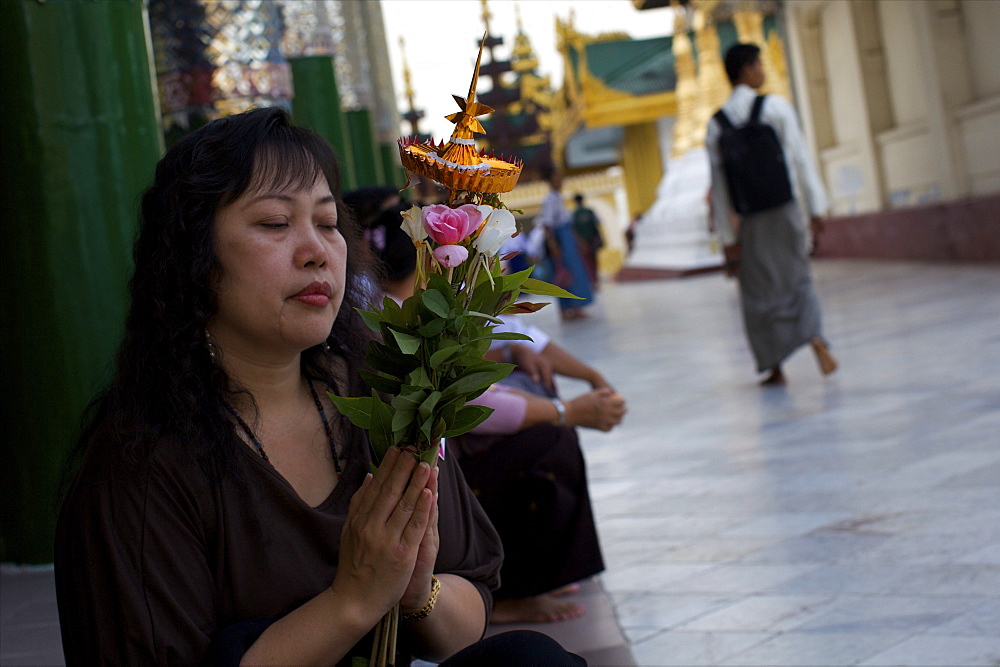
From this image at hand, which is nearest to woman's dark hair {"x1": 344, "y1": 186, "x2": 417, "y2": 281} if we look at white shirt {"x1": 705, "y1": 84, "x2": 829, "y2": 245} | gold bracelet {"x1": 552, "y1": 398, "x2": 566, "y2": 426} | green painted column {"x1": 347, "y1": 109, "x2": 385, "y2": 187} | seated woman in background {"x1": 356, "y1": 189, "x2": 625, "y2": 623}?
seated woman in background {"x1": 356, "y1": 189, "x2": 625, "y2": 623}

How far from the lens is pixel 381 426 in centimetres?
132

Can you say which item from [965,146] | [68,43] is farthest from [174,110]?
[965,146]

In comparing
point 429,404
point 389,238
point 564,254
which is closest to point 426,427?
point 429,404

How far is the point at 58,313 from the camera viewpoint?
3.02 m

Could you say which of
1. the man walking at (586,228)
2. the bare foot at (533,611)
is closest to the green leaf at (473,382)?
the bare foot at (533,611)

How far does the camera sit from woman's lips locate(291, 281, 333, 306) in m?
1.48

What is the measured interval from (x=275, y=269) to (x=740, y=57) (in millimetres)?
4765

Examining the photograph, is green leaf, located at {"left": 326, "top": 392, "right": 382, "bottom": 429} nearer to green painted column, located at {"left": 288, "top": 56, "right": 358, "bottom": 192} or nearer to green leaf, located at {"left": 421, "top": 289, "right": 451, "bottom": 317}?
green leaf, located at {"left": 421, "top": 289, "right": 451, "bottom": 317}

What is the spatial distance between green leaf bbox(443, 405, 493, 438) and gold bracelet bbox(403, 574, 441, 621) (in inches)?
10.8

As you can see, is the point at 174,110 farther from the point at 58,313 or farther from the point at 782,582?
the point at 782,582

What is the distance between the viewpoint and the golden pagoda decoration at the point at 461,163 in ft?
4.45

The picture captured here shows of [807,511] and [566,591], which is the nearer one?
[566,591]

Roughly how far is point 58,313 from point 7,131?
532 mm

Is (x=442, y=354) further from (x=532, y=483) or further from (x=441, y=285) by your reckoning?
(x=532, y=483)
